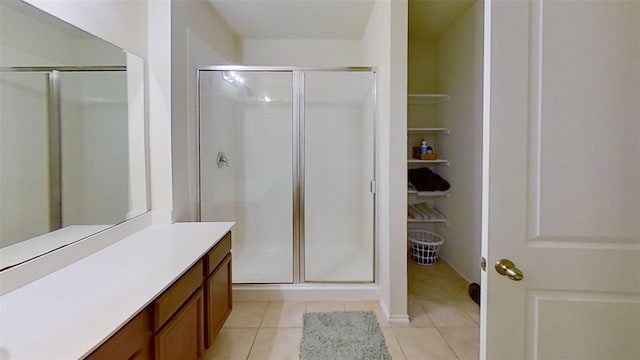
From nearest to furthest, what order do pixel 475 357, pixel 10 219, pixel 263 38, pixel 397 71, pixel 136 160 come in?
pixel 10 219 → pixel 475 357 → pixel 136 160 → pixel 397 71 → pixel 263 38

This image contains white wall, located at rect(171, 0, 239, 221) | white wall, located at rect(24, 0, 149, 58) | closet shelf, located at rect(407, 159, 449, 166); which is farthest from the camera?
closet shelf, located at rect(407, 159, 449, 166)

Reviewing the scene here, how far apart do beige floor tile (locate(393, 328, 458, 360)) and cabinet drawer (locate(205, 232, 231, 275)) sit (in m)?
1.30

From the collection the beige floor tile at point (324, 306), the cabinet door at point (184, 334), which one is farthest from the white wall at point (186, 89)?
the beige floor tile at point (324, 306)

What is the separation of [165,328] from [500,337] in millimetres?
1246

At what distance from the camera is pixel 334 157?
3117 mm

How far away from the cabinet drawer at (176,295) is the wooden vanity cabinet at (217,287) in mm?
126

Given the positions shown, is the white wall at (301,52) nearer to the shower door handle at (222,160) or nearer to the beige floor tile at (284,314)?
the shower door handle at (222,160)


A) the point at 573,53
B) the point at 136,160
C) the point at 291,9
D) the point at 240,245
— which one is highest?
the point at 291,9

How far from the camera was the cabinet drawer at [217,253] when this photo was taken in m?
1.71

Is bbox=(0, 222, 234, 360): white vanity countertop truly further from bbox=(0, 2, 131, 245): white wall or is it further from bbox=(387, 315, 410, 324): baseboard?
bbox=(387, 315, 410, 324): baseboard

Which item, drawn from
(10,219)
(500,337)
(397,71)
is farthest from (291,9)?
(500,337)

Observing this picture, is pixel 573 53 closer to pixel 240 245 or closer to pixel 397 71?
pixel 397 71

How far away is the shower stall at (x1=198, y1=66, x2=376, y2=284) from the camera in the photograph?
2.82 metres

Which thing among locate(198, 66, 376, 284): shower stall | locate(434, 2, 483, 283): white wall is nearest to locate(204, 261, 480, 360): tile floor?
locate(198, 66, 376, 284): shower stall
